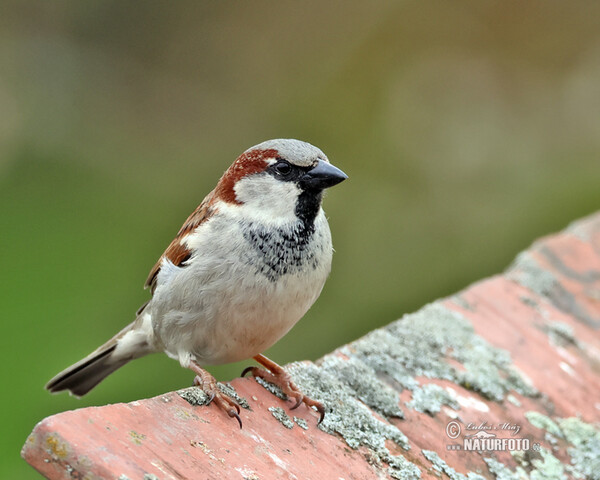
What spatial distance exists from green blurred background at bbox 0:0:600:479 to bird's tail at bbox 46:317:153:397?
1.81 m

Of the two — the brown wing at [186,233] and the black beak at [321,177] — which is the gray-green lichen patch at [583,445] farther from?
the brown wing at [186,233]

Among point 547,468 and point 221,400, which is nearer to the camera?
point 221,400

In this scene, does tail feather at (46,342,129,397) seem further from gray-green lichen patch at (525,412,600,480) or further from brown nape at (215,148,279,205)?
gray-green lichen patch at (525,412,600,480)

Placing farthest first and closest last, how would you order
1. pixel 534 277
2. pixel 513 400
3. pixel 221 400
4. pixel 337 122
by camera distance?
pixel 337 122 → pixel 534 277 → pixel 513 400 → pixel 221 400

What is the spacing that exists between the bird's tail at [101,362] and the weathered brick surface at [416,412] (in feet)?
2.35

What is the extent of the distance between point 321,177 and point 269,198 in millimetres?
145

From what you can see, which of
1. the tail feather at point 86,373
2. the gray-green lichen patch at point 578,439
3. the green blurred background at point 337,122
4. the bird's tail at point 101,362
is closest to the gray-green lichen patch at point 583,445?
the gray-green lichen patch at point 578,439

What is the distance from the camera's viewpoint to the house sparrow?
6.38ft

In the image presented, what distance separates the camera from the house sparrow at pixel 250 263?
6.38 ft

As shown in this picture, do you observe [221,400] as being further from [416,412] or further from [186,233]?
[186,233]

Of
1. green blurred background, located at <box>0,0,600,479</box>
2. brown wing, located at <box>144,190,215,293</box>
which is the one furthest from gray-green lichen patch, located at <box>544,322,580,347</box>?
green blurred background, located at <box>0,0,600,479</box>

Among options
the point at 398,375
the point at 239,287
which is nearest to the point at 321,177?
the point at 239,287

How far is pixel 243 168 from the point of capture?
2.13 meters

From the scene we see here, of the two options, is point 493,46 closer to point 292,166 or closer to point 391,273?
point 391,273
